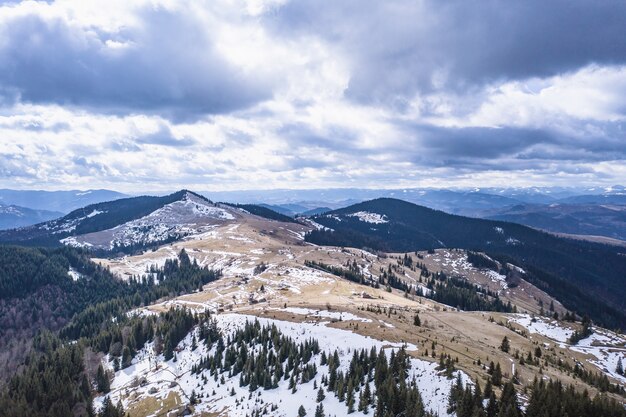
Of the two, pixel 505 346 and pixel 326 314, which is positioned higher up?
pixel 326 314

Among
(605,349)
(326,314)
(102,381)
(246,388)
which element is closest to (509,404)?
(246,388)

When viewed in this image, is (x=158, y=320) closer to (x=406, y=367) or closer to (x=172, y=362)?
(x=172, y=362)

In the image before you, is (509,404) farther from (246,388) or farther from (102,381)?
(102,381)

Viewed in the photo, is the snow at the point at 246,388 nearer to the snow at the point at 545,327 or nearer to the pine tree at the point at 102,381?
the pine tree at the point at 102,381

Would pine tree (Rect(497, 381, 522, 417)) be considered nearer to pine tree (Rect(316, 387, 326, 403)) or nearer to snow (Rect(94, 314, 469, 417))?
snow (Rect(94, 314, 469, 417))

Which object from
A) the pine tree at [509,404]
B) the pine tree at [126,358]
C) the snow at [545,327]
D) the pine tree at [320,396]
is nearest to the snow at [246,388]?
the pine tree at [320,396]

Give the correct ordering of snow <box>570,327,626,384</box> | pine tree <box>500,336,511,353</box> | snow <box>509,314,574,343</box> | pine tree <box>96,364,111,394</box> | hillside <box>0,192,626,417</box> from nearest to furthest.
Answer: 1. hillside <box>0,192,626,417</box>
2. pine tree <box>500,336,511,353</box>
3. pine tree <box>96,364,111,394</box>
4. snow <box>570,327,626,384</box>
5. snow <box>509,314,574,343</box>

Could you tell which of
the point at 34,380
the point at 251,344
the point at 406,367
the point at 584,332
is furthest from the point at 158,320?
the point at 584,332

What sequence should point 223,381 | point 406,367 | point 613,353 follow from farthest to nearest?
1. point 613,353
2. point 223,381
3. point 406,367

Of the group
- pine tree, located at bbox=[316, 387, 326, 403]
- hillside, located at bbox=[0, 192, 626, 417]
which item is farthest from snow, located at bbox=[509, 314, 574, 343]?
pine tree, located at bbox=[316, 387, 326, 403]
